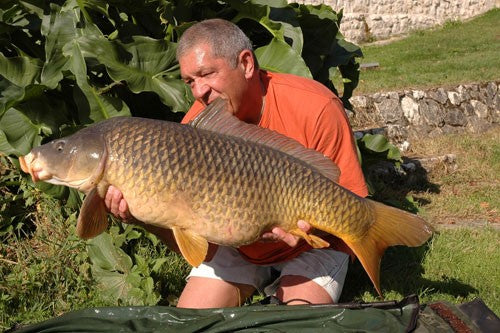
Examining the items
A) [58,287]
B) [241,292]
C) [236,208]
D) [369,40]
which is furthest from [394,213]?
[369,40]

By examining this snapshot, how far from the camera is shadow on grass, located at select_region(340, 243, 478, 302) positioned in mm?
4207

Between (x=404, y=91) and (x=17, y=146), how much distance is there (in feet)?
A: 17.1

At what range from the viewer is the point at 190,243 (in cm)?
261

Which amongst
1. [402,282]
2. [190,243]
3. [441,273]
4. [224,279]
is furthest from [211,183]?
[441,273]

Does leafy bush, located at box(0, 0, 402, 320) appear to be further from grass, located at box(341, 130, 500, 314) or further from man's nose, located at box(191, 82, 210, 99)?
grass, located at box(341, 130, 500, 314)

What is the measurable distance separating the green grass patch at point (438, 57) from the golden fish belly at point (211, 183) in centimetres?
598

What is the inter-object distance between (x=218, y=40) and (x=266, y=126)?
41 centimetres

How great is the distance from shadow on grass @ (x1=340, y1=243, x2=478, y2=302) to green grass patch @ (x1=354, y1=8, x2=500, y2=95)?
13.5ft

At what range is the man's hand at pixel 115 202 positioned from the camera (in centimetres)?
254

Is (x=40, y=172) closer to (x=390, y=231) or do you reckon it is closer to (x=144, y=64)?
(x=390, y=231)

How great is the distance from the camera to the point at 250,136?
2764 millimetres

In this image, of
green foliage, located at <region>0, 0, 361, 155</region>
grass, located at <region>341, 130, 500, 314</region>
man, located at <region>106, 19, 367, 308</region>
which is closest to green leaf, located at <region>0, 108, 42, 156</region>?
green foliage, located at <region>0, 0, 361, 155</region>

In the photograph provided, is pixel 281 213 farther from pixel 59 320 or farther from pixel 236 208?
pixel 59 320

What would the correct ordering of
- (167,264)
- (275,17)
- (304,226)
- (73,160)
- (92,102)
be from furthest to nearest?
(275,17) < (167,264) < (92,102) < (304,226) < (73,160)
